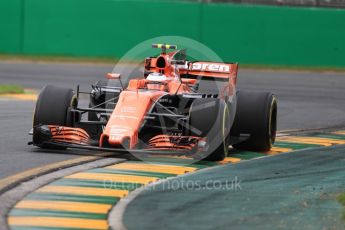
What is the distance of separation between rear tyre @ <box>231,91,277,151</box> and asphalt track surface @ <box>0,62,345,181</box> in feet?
8.13

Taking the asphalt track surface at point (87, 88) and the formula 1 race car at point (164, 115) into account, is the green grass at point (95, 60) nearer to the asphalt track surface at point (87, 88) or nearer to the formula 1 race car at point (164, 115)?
the asphalt track surface at point (87, 88)

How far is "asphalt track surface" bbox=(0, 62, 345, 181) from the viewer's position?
1308 cm

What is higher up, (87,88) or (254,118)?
(254,118)

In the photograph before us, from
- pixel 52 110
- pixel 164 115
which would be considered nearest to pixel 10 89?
pixel 52 110

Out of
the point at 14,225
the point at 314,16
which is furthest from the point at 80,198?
the point at 314,16

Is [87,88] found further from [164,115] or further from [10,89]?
[164,115]

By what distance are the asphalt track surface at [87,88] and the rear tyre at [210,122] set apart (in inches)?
66.1

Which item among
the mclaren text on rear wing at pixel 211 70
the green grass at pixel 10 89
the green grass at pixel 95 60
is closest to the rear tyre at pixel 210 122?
the mclaren text on rear wing at pixel 211 70

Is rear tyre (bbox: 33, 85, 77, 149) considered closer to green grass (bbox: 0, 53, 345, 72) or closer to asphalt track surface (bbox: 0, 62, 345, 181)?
asphalt track surface (bbox: 0, 62, 345, 181)

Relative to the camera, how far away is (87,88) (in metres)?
26.4

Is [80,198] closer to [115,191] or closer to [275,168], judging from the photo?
[115,191]

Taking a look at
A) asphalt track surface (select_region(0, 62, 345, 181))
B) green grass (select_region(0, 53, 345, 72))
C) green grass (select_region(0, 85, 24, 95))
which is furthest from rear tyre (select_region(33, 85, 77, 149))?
green grass (select_region(0, 53, 345, 72))

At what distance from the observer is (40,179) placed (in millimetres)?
11078

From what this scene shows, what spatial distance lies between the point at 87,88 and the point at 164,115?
13552mm
